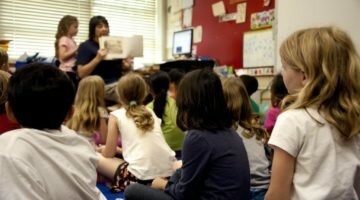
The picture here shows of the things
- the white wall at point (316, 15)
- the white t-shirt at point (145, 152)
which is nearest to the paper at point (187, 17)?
the white wall at point (316, 15)

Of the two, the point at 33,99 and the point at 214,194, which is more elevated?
the point at 33,99

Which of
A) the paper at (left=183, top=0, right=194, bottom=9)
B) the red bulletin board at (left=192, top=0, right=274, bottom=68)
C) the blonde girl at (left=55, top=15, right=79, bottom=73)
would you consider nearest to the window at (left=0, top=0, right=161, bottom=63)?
the paper at (left=183, top=0, right=194, bottom=9)

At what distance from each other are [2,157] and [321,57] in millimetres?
801

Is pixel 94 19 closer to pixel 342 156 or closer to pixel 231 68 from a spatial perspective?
pixel 231 68

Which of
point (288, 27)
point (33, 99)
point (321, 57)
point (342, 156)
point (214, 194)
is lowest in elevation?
point (214, 194)

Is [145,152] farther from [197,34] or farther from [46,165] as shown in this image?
[197,34]

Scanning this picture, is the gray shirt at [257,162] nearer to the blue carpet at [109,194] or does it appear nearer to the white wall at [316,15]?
the blue carpet at [109,194]

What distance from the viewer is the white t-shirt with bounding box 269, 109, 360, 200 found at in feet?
3.19

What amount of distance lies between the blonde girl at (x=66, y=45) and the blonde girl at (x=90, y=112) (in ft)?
3.57

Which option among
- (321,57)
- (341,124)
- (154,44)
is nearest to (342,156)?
(341,124)

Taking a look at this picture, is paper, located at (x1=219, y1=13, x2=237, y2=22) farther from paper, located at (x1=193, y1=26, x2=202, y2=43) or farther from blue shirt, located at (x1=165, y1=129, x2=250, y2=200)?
blue shirt, located at (x1=165, y1=129, x2=250, y2=200)

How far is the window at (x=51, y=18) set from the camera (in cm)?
398

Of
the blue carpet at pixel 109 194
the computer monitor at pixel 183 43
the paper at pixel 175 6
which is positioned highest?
the paper at pixel 175 6

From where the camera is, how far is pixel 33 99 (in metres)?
0.94
